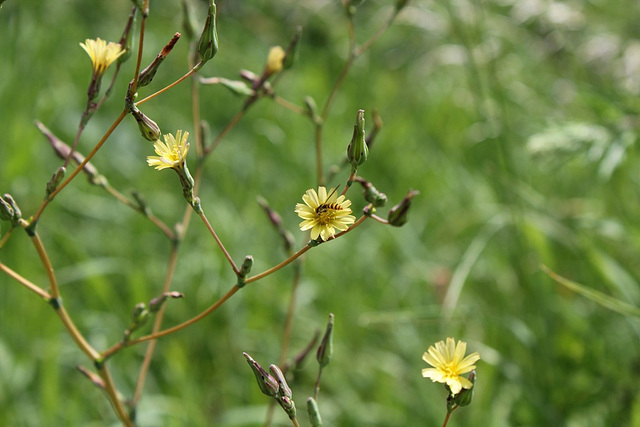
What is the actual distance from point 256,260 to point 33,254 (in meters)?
0.83

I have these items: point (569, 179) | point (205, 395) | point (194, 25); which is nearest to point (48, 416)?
point (205, 395)

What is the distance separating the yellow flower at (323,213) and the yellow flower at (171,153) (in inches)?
6.7

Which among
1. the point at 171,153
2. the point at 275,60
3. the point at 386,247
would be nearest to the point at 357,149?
the point at 171,153

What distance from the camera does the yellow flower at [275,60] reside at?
4.44 ft

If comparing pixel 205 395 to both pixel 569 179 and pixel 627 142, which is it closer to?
pixel 627 142

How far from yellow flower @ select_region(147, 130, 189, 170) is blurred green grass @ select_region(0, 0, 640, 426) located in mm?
898

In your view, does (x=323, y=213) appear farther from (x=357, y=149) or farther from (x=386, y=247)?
(x=386, y=247)

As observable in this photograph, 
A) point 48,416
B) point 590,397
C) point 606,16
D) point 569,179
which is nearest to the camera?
point 590,397

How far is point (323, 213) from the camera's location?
91cm

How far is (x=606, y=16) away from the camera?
364 cm

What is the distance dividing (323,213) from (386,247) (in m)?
1.82

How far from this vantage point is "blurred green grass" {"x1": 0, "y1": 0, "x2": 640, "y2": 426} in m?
1.84

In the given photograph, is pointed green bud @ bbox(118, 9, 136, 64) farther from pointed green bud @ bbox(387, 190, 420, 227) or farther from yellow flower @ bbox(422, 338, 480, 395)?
yellow flower @ bbox(422, 338, 480, 395)

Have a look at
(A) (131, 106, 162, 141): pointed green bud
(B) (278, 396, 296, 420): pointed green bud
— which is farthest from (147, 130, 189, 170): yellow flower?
(B) (278, 396, 296, 420): pointed green bud
